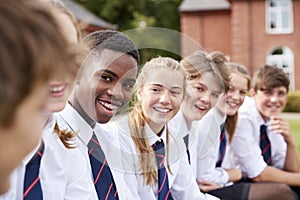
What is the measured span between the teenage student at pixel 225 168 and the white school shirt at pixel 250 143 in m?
0.11

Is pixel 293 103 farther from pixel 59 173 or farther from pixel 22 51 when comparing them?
pixel 22 51

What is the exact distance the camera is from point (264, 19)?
27.0m

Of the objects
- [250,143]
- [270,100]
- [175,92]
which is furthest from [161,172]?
[270,100]

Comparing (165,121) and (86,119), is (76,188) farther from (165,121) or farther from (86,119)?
(165,121)

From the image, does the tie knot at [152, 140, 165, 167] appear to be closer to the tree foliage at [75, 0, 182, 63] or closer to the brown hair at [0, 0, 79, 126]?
the brown hair at [0, 0, 79, 126]

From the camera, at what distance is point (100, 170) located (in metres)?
2.03

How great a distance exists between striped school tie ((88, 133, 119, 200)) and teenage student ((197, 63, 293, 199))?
42.9 inches

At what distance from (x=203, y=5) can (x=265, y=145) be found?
2640 centimetres

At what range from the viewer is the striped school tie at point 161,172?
2.37m

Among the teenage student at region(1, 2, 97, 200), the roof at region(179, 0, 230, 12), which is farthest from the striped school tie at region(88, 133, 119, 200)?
the roof at region(179, 0, 230, 12)

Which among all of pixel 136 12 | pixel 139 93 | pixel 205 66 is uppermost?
pixel 136 12

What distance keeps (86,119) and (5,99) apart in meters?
1.35

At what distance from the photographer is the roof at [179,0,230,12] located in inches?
1156

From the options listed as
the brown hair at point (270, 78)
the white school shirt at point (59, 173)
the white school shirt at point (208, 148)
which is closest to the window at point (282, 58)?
the brown hair at point (270, 78)
